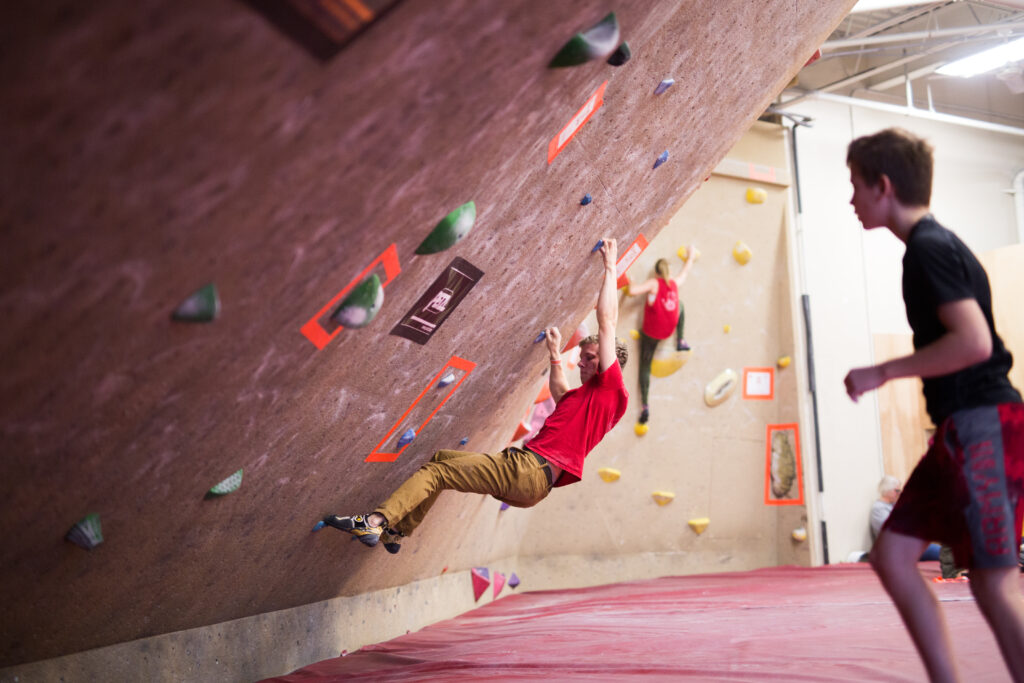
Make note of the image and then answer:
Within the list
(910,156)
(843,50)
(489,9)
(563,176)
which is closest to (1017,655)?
(910,156)

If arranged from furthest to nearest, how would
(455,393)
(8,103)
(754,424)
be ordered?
(754,424) → (455,393) → (8,103)

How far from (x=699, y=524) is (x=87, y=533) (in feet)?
13.7

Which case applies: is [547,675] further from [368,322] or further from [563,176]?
[563,176]

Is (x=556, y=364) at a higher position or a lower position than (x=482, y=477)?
higher

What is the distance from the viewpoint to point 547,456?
102 inches

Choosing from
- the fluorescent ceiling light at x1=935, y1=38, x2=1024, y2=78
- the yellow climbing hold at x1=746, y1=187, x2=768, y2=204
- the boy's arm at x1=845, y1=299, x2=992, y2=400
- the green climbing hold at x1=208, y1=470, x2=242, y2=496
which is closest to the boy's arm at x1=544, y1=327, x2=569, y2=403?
the green climbing hold at x1=208, y1=470, x2=242, y2=496

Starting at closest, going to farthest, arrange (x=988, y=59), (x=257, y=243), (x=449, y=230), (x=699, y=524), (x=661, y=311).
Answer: (x=257, y=243)
(x=449, y=230)
(x=661, y=311)
(x=699, y=524)
(x=988, y=59)

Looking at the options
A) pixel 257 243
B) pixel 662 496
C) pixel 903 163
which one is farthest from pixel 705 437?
pixel 257 243

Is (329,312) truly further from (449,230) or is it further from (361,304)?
(449,230)

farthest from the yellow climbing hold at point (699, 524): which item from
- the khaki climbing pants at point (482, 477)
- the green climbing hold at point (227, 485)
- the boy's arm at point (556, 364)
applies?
the green climbing hold at point (227, 485)

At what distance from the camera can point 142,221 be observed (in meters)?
1.00

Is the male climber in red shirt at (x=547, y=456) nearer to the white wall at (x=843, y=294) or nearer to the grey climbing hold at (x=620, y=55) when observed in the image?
the grey climbing hold at (x=620, y=55)

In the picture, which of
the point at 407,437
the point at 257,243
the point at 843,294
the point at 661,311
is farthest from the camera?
the point at 843,294

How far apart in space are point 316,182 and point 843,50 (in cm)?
602
